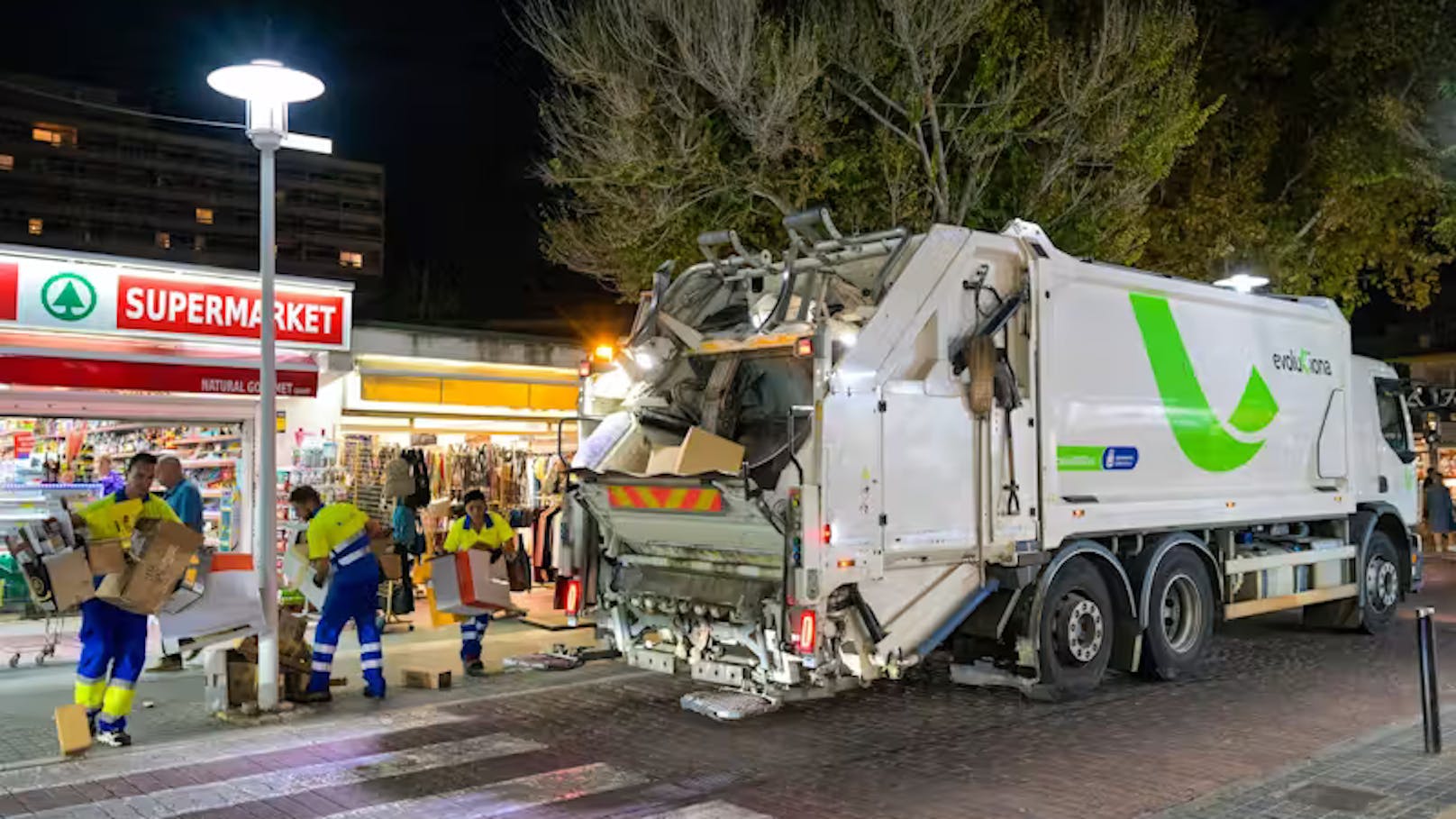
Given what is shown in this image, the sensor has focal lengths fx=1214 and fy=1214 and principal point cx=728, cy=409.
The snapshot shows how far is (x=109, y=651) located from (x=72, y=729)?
590 millimetres

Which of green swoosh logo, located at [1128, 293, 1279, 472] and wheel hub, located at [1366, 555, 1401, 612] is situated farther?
wheel hub, located at [1366, 555, 1401, 612]

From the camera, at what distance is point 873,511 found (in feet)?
23.4

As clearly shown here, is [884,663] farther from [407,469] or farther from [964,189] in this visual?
[964,189]

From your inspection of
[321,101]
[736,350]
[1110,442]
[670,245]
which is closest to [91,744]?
[736,350]

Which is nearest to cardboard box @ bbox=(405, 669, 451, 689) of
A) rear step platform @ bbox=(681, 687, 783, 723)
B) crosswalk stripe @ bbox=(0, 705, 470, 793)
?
crosswalk stripe @ bbox=(0, 705, 470, 793)

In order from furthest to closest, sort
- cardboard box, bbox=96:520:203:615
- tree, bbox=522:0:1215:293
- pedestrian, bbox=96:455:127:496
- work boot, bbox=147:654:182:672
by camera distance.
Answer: tree, bbox=522:0:1215:293 < pedestrian, bbox=96:455:127:496 < work boot, bbox=147:654:182:672 < cardboard box, bbox=96:520:203:615

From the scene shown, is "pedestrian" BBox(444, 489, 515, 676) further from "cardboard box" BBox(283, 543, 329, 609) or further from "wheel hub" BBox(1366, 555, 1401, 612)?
"wheel hub" BBox(1366, 555, 1401, 612)

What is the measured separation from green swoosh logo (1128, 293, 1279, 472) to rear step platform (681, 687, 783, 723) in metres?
3.92

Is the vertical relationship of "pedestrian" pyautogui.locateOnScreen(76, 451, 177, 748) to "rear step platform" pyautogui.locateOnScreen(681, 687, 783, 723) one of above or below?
above

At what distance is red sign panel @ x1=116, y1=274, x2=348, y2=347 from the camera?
11828mm

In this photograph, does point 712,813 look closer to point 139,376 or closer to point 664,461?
point 664,461

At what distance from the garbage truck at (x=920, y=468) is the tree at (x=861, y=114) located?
4246mm

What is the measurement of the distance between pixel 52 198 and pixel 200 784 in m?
99.6

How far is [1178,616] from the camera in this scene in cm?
946
